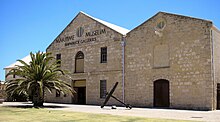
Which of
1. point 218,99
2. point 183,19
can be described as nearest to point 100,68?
point 183,19

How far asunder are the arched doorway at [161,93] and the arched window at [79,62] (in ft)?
30.9

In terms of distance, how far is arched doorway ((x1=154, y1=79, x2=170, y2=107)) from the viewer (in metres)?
22.6

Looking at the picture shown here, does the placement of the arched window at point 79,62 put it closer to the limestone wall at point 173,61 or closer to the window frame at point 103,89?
the window frame at point 103,89

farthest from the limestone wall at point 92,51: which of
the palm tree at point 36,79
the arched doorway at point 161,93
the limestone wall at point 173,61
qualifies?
the palm tree at point 36,79

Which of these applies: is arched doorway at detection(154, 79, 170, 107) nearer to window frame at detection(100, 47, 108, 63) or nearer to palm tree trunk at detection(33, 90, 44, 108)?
window frame at detection(100, 47, 108, 63)

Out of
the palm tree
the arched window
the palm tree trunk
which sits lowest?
the palm tree trunk

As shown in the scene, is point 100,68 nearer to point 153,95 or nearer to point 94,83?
point 94,83

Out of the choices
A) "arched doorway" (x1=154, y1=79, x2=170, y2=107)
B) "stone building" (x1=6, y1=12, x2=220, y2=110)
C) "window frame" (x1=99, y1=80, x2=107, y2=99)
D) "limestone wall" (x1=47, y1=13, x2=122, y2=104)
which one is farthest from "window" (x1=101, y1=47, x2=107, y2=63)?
"arched doorway" (x1=154, y1=79, x2=170, y2=107)

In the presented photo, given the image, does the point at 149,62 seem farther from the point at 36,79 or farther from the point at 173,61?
the point at 36,79

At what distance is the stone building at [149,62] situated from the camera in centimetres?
2077

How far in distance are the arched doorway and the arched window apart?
942 cm

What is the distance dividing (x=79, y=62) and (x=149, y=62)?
9157 millimetres

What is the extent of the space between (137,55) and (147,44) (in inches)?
54.2

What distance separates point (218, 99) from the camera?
21.1 meters
